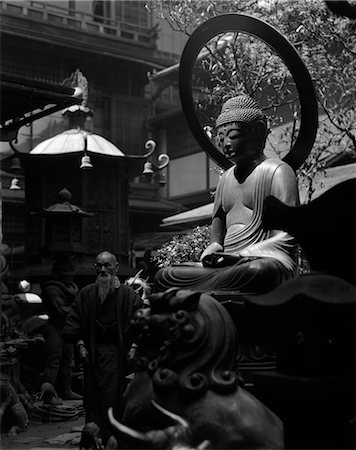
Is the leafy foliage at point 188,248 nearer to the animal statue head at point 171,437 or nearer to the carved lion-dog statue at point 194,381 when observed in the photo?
the carved lion-dog statue at point 194,381

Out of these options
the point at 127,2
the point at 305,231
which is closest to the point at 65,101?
the point at 305,231

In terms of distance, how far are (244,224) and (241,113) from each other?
2.92 ft

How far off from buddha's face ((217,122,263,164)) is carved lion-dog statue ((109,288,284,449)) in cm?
243

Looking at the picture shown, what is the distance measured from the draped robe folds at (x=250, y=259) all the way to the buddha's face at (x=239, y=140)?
0.50 ft

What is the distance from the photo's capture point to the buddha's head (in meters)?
5.67

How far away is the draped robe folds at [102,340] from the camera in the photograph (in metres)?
6.43

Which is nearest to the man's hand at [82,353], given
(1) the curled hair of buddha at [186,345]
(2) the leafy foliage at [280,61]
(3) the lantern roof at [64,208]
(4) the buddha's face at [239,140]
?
(4) the buddha's face at [239,140]

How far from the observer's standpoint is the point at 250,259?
5180 mm

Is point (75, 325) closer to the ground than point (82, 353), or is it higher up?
higher up

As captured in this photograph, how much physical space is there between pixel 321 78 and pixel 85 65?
11359 mm

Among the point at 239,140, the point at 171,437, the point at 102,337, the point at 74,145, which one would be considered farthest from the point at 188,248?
the point at 171,437

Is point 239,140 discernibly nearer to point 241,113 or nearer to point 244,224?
point 241,113


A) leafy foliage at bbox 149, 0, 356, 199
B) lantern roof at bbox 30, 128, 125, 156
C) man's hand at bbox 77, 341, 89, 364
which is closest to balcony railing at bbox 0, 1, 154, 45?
lantern roof at bbox 30, 128, 125, 156

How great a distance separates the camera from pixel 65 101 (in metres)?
9.27
